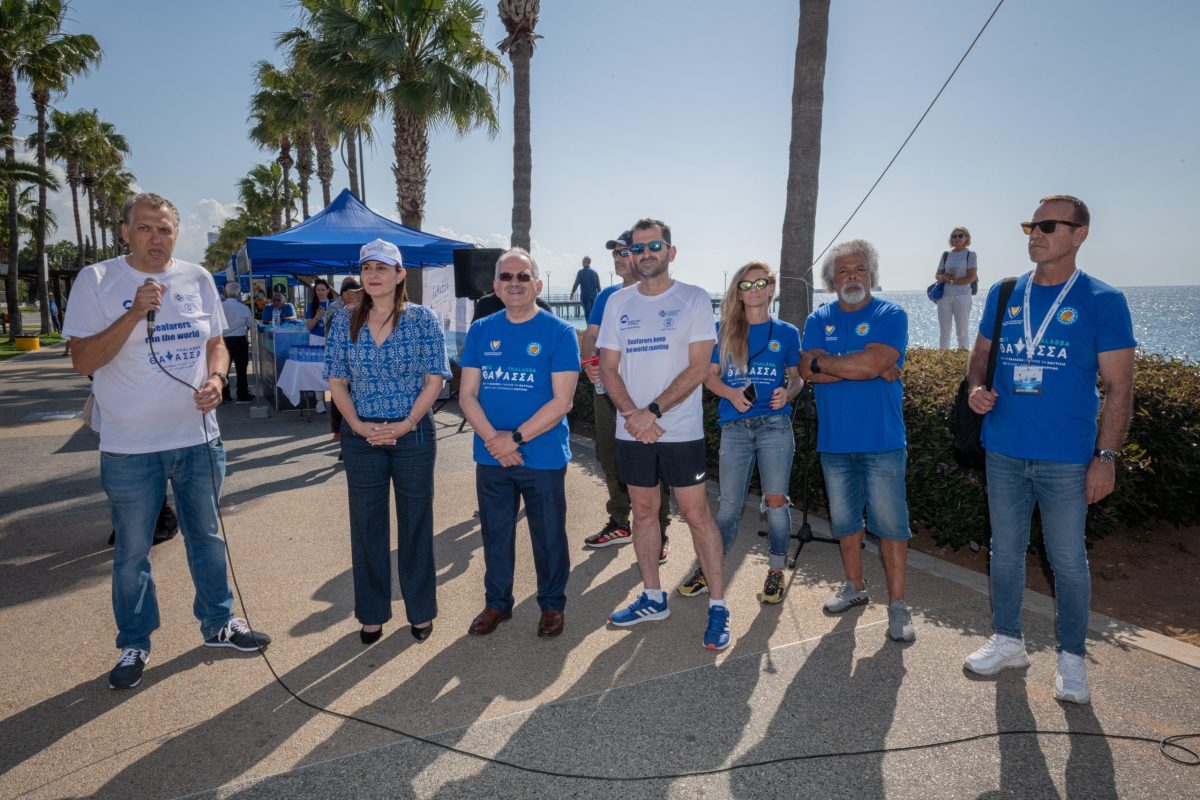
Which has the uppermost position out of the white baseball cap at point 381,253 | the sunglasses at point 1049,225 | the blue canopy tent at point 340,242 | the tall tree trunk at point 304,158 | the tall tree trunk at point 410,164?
the tall tree trunk at point 304,158

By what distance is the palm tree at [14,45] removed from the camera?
24747mm

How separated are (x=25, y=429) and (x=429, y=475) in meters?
9.12

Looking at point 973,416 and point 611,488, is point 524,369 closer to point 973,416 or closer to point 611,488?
point 611,488

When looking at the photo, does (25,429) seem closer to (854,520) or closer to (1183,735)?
(854,520)

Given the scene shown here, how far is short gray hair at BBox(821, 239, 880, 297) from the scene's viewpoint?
12.5 ft

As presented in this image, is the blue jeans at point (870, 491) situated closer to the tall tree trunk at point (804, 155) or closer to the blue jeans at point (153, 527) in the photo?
the blue jeans at point (153, 527)

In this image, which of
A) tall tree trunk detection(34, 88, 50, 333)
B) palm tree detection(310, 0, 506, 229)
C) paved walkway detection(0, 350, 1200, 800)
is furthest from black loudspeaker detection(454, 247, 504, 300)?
tall tree trunk detection(34, 88, 50, 333)

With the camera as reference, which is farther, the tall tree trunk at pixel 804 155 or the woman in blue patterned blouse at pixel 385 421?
the tall tree trunk at pixel 804 155

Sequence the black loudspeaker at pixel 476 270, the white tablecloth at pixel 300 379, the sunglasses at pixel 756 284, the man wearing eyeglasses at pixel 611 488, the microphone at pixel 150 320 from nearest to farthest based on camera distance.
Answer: the microphone at pixel 150 320, the sunglasses at pixel 756 284, the man wearing eyeglasses at pixel 611 488, the black loudspeaker at pixel 476 270, the white tablecloth at pixel 300 379

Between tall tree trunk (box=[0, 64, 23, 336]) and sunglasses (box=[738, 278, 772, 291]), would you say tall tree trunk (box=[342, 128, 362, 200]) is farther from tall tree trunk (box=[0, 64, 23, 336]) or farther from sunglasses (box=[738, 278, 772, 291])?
sunglasses (box=[738, 278, 772, 291])

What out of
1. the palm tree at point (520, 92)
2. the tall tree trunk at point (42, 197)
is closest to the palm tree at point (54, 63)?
the tall tree trunk at point (42, 197)

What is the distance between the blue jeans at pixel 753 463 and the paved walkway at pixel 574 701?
47 cm

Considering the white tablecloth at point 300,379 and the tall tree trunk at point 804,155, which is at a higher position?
the tall tree trunk at point 804,155

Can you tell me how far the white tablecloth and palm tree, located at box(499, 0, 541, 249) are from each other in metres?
4.09
